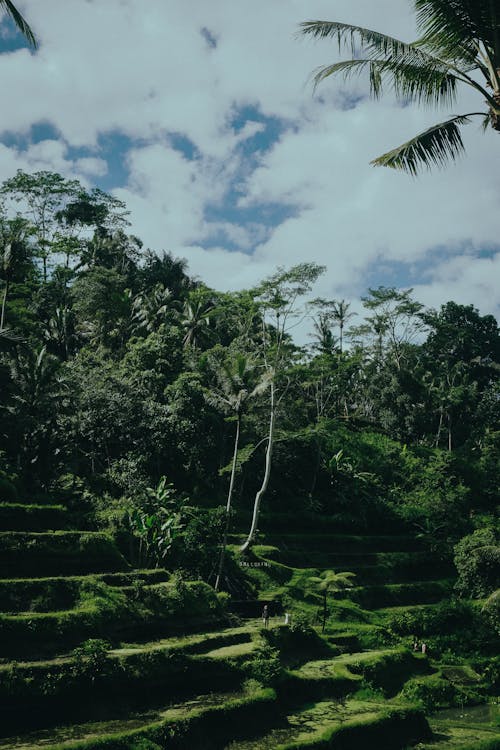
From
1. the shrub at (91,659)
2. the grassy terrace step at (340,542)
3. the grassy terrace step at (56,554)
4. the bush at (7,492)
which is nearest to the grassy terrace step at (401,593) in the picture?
the grassy terrace step at (340,542)

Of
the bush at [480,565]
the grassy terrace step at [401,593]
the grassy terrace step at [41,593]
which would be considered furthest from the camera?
the grassy terrace step at [401,593]

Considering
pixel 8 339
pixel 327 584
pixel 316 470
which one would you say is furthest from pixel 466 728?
pixel 316 470

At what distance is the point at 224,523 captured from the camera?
22.0 m

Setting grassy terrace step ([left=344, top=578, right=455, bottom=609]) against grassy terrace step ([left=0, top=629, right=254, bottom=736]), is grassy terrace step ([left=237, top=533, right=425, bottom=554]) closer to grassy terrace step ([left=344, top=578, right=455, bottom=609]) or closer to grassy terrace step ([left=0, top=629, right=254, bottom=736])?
grassy terrace step ([left=344, top=578, right=455, bottom=609])

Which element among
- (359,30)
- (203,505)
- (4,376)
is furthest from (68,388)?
(359,30)

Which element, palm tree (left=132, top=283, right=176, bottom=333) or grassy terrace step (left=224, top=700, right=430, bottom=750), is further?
palm tree (left=132, top=283, right=176, bottom=333)

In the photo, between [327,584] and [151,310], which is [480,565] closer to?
[327,584]

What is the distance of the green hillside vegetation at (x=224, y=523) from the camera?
12.1 metres

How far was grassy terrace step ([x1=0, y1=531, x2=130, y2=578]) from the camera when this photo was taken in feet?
48.3

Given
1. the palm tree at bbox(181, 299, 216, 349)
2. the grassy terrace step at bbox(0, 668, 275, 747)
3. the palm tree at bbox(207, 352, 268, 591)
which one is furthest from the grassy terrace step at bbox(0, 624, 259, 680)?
the palm tree at bbox(181, 299, 216, 349)

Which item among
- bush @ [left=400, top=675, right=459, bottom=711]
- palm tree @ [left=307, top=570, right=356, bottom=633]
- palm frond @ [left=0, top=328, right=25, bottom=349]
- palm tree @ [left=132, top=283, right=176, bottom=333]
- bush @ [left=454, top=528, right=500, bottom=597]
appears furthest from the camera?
palm tree @ [left=132, top=283, right=176, bottom=333]

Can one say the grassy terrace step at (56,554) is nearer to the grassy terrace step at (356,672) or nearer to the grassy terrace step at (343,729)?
the grassy terrace step at (356,672)

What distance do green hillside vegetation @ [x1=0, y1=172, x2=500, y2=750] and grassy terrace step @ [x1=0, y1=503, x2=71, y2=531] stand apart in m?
0.06

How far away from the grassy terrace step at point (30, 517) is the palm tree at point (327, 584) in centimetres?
832
